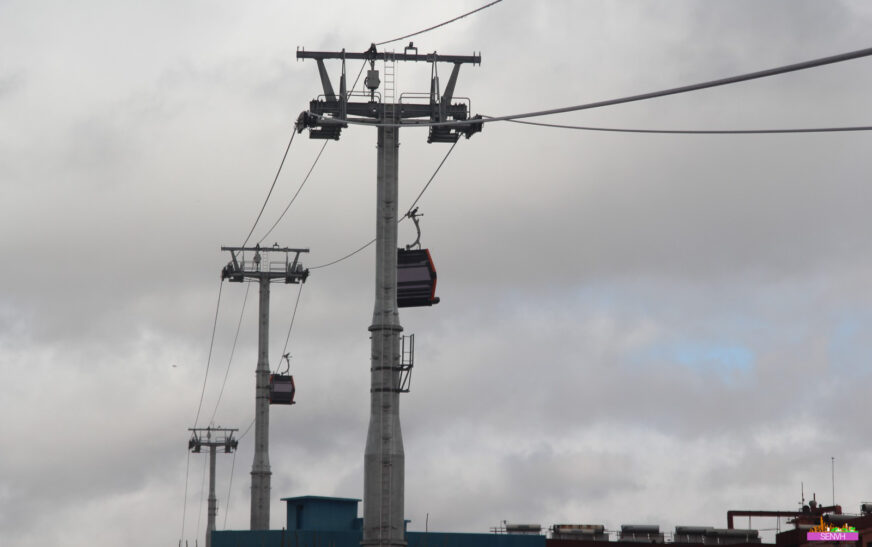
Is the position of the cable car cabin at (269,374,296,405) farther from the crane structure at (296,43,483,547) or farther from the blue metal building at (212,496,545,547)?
the crane structure at (296,43,483,547)

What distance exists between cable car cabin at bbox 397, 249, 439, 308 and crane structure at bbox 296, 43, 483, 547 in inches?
28.0

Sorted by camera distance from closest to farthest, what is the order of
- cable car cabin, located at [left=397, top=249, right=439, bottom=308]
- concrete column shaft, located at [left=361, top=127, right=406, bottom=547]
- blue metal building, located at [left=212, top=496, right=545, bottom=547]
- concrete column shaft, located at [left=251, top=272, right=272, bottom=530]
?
1. concrete column shaft, located at [left=361, top=127, right=406, bottom=547]
2. cable car cabin, located at [left=397, top=249, right=439, bottom=308]
3. blue metal building, located at [left=212, top=496, right=545, bottom=547]
4. concrete column shaft, located at [left=251, top=272, right=272, bottom=530]

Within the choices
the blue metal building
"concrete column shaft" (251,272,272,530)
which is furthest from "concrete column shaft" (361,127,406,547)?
"concrete column shaft" (251,272,272,530)

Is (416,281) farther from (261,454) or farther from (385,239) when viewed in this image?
(261,454)

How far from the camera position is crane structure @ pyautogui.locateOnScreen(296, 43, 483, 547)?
30656mm

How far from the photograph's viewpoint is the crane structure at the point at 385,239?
3066 centimetres

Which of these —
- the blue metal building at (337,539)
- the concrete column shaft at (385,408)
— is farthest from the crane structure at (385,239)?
the blue metal building at (337,539)

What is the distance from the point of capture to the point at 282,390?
59438 mm

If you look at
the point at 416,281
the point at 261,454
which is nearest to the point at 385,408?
the point at 416,281

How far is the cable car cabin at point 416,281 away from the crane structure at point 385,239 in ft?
2.33

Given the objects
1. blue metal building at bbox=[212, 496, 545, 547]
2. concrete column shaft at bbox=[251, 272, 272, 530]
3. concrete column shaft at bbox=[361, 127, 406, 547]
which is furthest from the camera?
concrete column shaft at bbox=[251, 272, 272, 530]

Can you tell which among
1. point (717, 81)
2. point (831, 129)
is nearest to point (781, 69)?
point (717, 81)

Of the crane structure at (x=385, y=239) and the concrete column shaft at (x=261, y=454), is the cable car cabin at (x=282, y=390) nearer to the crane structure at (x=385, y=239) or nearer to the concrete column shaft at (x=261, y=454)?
the concrete column shaft at (x=261, y=454)

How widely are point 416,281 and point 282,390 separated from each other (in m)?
28.3
